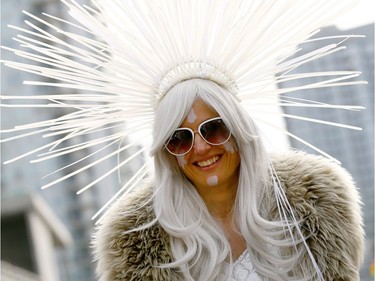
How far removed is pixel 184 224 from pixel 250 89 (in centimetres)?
71

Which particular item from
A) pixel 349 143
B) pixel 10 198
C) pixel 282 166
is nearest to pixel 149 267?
pixel 282 166

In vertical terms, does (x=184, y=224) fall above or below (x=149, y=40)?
below

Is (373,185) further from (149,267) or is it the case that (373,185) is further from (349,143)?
(149,267)

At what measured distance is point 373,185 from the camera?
81688 millimetres

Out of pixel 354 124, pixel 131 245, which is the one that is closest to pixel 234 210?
pixel 131 245

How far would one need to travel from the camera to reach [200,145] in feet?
13.9

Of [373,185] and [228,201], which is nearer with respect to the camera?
[228,201]

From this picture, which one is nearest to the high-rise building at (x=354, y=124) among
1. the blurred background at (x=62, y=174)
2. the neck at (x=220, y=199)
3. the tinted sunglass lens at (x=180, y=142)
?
the blurred background at (x=62, y=174)

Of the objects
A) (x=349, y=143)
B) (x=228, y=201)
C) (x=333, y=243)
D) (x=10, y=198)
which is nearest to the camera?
(x=333, y=243)

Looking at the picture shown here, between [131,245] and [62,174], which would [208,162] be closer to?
[131,245]

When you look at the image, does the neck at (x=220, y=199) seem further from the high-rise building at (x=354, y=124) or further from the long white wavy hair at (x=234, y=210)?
the high-rise building at (x=354, y=124)

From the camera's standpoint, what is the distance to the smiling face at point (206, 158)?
4246mm

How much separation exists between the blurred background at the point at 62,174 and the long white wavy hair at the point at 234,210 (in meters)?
32.6

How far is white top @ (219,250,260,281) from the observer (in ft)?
13.9
